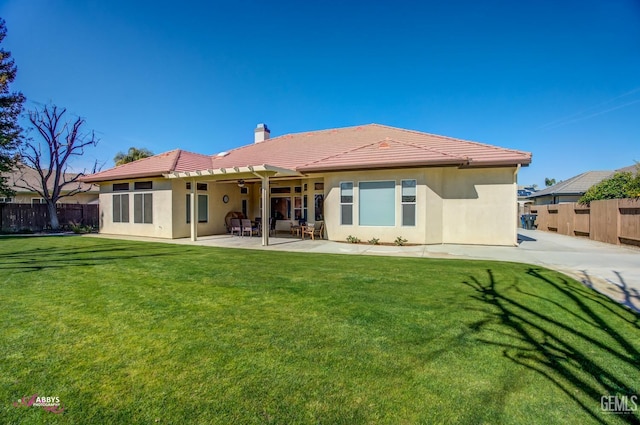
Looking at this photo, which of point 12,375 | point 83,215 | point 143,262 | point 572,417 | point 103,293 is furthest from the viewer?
point 83,215

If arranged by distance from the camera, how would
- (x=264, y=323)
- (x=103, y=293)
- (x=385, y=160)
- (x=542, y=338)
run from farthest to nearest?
1. (x=385, y=160)
2. (x=103, y=293)
3. (x=264, y=323)
4. (x=542, y=338)

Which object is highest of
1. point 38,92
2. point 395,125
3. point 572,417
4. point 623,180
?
point 38,92

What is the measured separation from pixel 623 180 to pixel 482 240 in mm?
11490

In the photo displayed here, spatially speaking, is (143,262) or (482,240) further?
(482,240)

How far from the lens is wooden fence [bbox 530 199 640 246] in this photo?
1109cm

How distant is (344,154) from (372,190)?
214 centimetres

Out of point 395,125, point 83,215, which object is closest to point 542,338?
point 395,125

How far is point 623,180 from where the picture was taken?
16656 millimetres

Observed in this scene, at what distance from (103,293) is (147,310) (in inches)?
58.5

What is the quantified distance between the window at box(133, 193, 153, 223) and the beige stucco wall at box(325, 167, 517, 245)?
10362mm

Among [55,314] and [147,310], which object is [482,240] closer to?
[147,310]

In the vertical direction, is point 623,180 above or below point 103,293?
above

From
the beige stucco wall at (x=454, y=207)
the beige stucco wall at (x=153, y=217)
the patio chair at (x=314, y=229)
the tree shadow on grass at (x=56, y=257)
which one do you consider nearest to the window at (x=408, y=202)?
the beige stucco wall at (x=454, y=207)

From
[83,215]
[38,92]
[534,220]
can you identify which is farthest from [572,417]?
[38,92]
